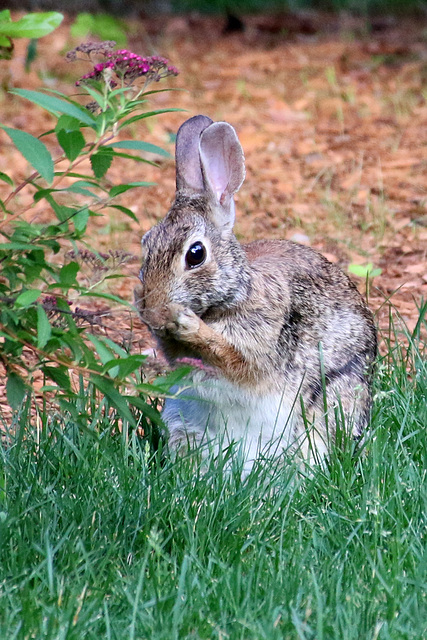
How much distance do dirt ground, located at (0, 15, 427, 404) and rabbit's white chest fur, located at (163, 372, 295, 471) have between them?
895 millimetres

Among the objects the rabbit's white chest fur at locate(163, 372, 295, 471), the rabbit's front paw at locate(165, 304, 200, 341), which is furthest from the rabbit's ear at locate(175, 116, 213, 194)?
the rabbit's white chest fur at locate(163, 372, 295, 471)

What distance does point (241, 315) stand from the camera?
13.7 feet

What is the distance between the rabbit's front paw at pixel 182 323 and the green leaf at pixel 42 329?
0.90m

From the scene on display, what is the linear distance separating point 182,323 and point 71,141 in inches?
41.9

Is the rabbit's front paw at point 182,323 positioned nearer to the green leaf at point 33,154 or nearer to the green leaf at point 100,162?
the green leaf at point 100,162

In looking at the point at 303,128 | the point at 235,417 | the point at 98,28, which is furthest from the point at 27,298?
the point at 98,28

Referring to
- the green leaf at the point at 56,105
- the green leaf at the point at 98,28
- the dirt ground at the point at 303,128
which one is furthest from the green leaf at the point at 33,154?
the green leaf at the point at 98,28

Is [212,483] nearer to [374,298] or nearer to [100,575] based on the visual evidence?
[100,575]

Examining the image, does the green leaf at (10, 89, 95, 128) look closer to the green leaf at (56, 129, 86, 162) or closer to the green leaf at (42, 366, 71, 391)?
the green leaf at (56, 129, 86, 162)

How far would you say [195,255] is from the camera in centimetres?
396

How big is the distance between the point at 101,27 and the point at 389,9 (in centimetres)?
398

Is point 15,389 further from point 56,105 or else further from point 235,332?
point 235,332

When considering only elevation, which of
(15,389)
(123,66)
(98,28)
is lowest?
(15,389)

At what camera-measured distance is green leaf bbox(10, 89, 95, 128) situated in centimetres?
279
